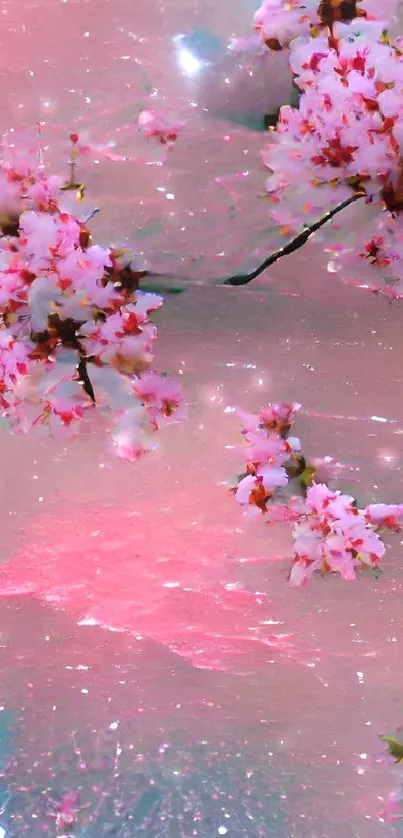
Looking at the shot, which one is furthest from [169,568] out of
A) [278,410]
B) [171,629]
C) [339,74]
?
[339,74]

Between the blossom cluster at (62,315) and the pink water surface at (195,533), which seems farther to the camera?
the pink water surface at (195,533)

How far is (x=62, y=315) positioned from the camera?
0.54m

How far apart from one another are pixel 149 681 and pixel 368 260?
0.49 metres

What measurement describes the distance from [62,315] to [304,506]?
1.05 ft

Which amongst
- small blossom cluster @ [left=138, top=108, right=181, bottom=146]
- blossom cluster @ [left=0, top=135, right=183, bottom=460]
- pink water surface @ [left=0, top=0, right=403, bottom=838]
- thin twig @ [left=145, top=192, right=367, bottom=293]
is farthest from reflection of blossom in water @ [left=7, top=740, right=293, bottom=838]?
small blossom cluster @ [left=138, top=108, right=181, bottom=146]

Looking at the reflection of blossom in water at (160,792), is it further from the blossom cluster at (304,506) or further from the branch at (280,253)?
the branch at (280,253)

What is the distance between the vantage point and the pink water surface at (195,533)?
0.75 m

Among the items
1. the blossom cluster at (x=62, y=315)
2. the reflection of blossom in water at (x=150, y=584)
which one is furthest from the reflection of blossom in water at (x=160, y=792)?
the blossom cluster at (x=62, y=315)

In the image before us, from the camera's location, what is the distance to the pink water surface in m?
0.75

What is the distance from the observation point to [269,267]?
753 mm

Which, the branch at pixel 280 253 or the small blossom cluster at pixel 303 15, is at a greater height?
the small blossom cluster at pixel 303 15

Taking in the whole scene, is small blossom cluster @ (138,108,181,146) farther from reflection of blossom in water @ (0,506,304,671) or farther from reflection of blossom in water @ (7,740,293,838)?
reflection of blossom in water @ (7,740,293,838)

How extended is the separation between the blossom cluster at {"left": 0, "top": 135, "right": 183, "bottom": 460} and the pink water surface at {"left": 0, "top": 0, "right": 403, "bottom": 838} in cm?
10

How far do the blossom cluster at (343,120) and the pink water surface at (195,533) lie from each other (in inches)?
3.5
